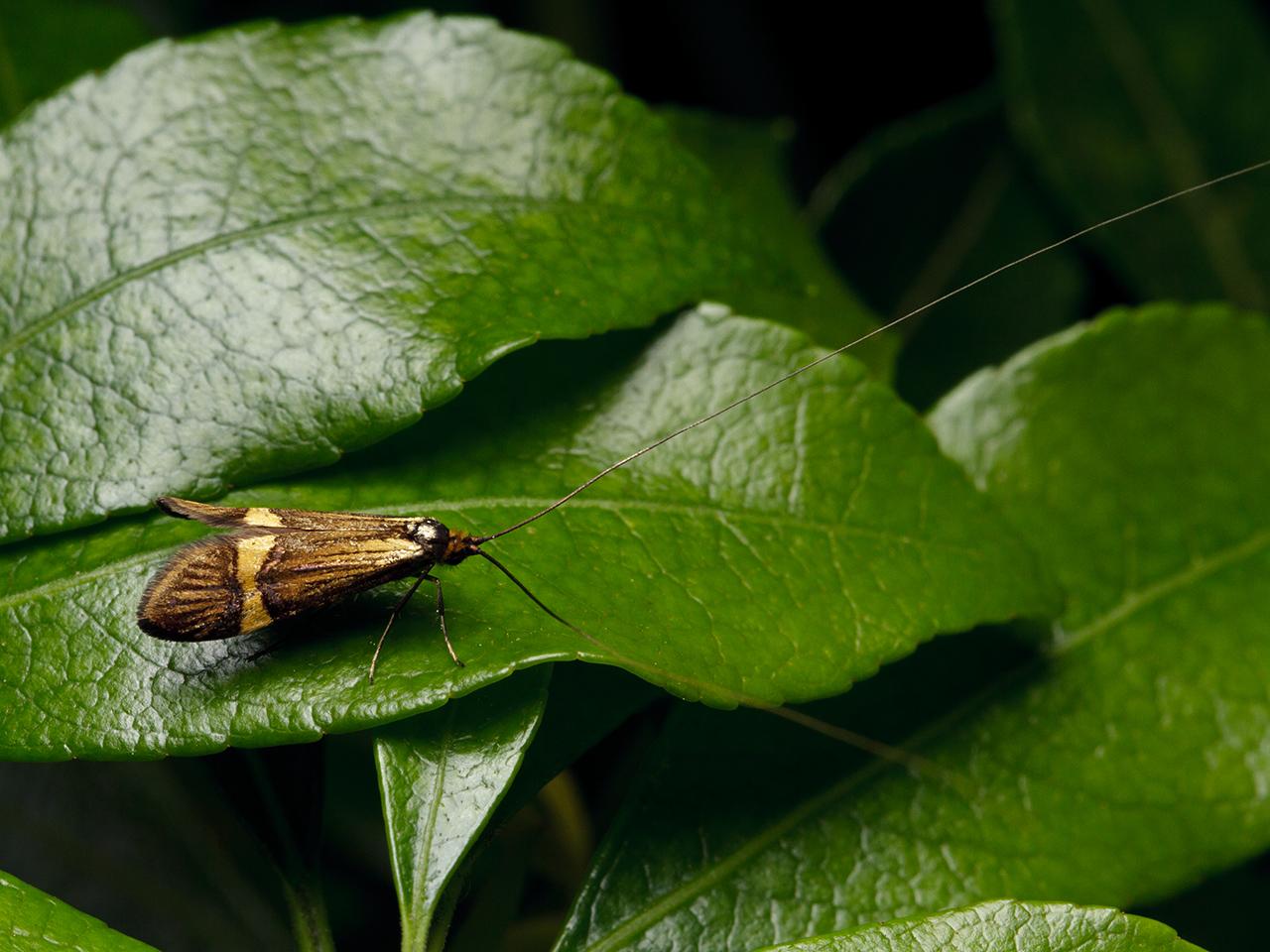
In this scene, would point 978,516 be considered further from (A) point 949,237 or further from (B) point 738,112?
(B) point 738,112

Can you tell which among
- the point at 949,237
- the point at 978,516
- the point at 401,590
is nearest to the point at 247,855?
the point at 401,590

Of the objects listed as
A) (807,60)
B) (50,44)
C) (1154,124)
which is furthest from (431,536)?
(807,60)

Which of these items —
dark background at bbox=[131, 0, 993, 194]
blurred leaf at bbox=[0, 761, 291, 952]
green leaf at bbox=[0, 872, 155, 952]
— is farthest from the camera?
dark background at bbox=[131, 0, 993, 194]

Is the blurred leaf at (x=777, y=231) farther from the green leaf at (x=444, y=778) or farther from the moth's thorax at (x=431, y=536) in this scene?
the green leaf at (x=444, y=778)

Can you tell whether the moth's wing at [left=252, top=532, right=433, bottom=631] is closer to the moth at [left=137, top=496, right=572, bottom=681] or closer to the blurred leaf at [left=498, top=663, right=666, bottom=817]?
the moth at [left=137, top=496, right=572, bottom=681]

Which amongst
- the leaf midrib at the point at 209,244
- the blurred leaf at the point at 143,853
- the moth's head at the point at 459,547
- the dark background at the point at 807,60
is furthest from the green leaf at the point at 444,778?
the dark background at the point at 807,60

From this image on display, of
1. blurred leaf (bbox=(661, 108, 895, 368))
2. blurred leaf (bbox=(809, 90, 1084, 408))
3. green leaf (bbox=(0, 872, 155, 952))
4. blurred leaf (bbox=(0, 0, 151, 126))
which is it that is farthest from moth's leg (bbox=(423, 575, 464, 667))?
blurred leaf (bbox=(809, 90, 1084, 408))
